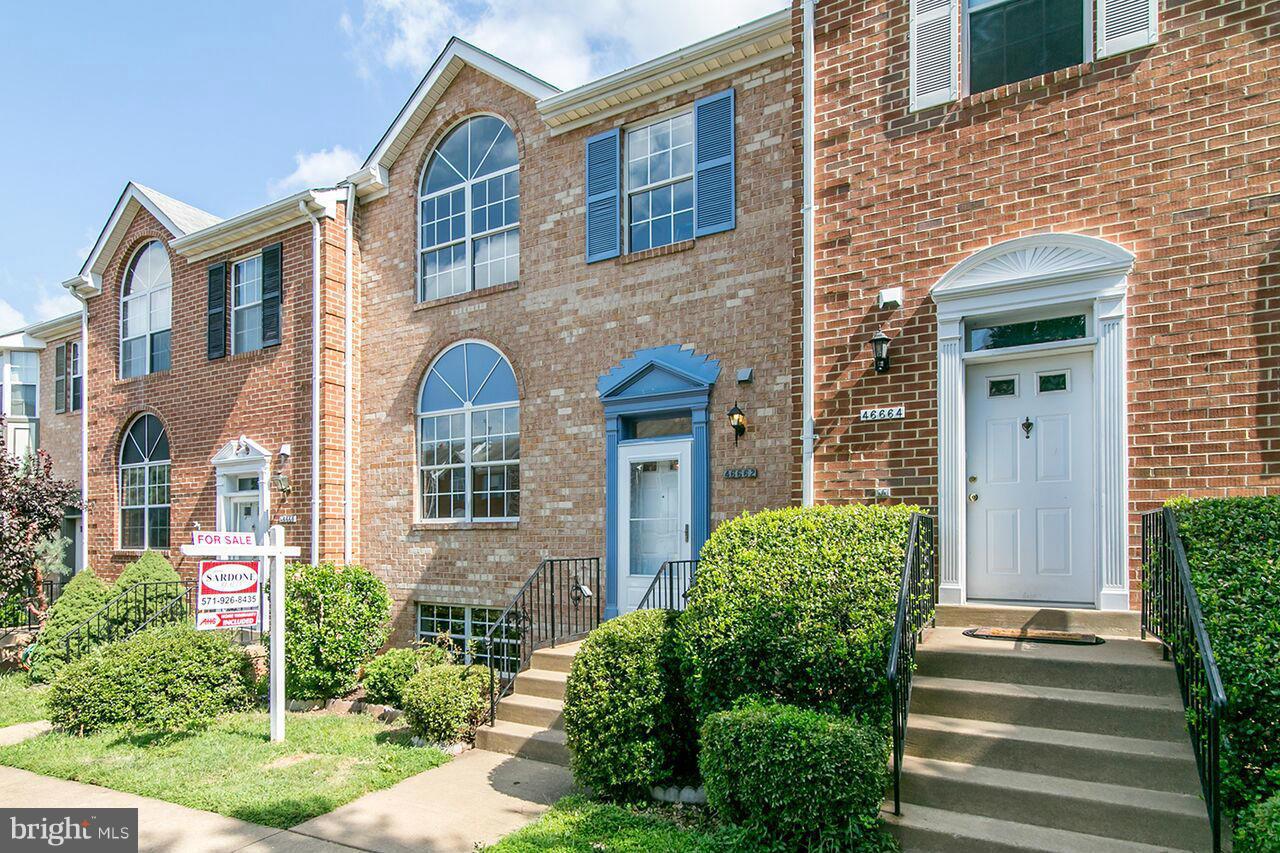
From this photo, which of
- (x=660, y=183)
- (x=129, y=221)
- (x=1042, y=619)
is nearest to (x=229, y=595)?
(x=660, y=183)

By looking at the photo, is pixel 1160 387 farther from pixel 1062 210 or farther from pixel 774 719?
pixel 774 719

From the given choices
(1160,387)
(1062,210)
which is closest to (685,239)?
(1062,210)

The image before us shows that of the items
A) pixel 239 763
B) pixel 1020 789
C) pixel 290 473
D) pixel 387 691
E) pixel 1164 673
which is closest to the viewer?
pixel 1020 789

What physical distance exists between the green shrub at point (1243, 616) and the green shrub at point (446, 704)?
18.5 feet

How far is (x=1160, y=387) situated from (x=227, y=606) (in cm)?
814

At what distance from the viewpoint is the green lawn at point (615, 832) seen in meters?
4.85

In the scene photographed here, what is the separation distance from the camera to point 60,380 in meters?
18.1

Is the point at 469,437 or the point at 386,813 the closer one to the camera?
the point at 386,813

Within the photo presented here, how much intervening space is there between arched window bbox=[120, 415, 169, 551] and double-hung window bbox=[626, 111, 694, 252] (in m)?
9.78

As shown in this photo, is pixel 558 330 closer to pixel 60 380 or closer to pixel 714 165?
pixel 714 165

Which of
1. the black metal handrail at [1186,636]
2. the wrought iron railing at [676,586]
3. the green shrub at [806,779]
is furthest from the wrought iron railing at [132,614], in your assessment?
the black metal handrail at [1186,636]

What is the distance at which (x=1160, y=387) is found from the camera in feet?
19.7

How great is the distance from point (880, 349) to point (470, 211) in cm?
657

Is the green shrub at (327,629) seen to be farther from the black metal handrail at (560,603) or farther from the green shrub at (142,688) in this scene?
the black metal handrail at (560,603)
